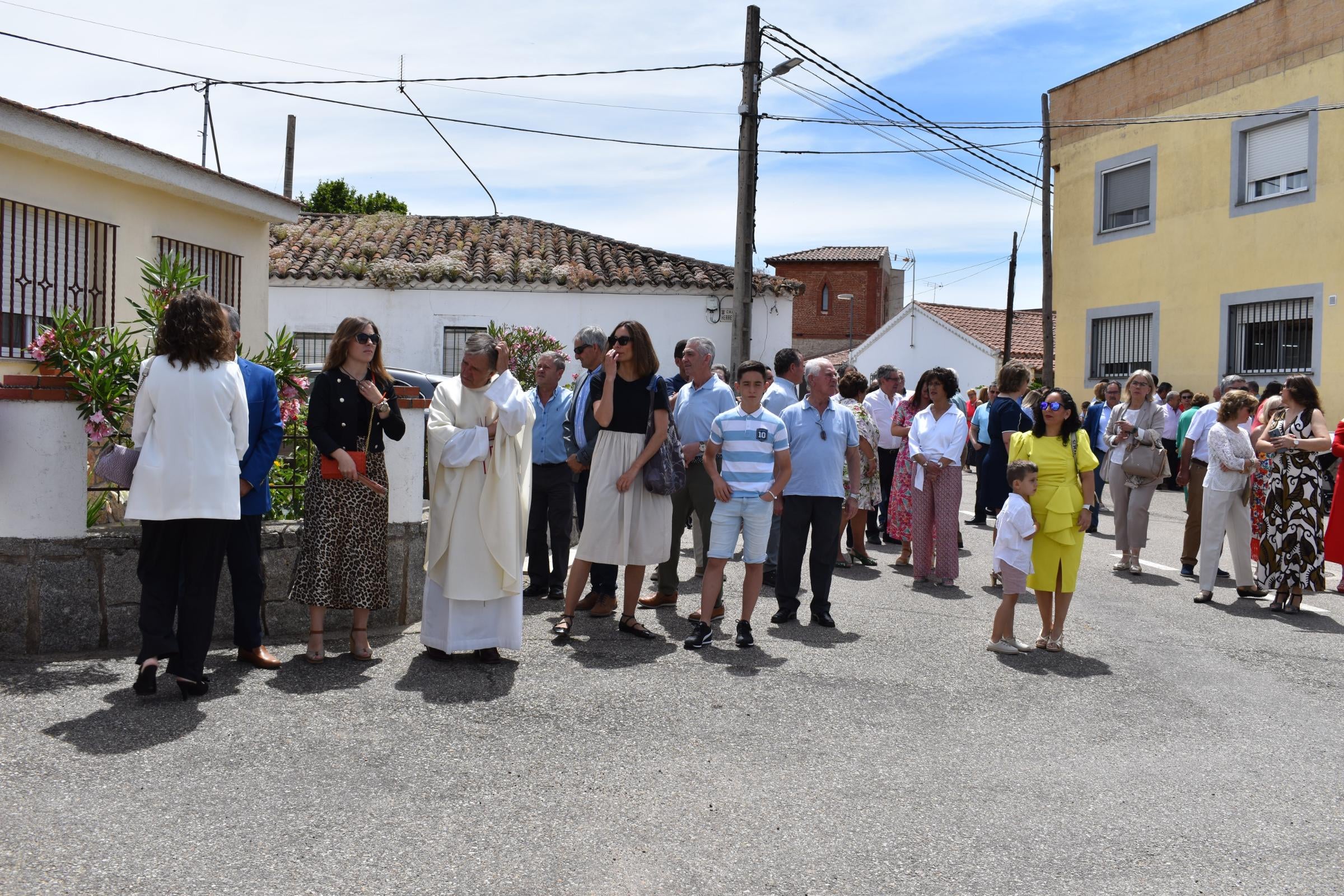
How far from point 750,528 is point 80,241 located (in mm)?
7675

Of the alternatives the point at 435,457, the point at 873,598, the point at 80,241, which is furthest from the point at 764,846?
the point at 80,241

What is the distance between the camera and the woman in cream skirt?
7.02m

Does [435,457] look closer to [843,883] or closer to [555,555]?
[555,555]

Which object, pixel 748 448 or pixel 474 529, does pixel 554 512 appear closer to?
pixel 748 448

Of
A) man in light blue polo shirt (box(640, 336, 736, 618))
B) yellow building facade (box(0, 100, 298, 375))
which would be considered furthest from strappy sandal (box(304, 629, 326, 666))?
yellow building facade (box(0, 100, 298, 375))

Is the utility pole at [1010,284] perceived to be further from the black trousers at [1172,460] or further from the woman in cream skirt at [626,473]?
the woman in cream skirt at [626,473]

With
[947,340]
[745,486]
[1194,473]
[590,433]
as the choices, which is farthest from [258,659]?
[947,340]

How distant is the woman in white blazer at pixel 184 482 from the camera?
5.34m

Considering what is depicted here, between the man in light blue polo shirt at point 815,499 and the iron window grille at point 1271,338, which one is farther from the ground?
the iron window grille at point 1271,338

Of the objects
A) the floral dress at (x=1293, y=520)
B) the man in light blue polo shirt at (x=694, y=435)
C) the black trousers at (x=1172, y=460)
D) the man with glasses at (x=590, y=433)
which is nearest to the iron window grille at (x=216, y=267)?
the man with glasses at (x=590, y=433)

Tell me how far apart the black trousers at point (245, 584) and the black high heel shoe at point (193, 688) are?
574 mm

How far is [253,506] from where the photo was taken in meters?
6.04

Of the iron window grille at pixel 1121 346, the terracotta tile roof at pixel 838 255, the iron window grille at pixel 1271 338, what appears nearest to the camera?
the iron window grille at pixel 1271 338

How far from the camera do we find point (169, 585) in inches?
217
